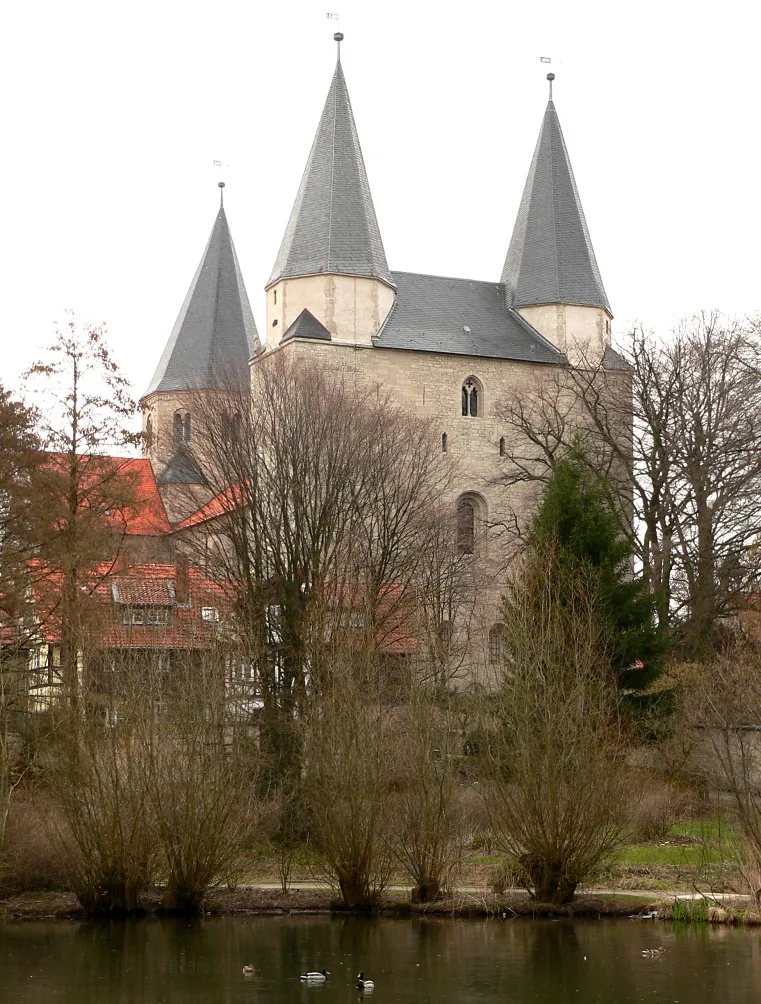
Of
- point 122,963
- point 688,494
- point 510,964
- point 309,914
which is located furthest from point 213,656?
point 688,494

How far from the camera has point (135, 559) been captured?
29828mm

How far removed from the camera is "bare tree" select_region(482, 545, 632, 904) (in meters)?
19.9

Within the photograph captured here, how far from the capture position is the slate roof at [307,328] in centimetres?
4403

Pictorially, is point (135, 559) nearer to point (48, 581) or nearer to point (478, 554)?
point (48, 581)

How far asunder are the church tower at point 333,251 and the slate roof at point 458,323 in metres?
1.22

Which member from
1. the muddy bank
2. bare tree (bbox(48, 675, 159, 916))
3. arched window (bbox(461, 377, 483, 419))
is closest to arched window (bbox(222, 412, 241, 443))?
bare tree (bbox(48, 675, 159, 916))

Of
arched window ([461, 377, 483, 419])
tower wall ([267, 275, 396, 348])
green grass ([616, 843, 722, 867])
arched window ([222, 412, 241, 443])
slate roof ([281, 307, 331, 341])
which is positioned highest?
tower wall ([267, 275, 396, 348])

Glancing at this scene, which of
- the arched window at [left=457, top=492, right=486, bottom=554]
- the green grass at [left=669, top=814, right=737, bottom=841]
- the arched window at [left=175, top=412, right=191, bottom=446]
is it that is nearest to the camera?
the green grass at [left=669, top=814, right=737, bottom=841]

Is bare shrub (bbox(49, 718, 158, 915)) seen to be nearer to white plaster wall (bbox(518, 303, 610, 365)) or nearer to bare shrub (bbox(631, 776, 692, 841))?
bare shrub (bbox(631, 776, 692, 841))

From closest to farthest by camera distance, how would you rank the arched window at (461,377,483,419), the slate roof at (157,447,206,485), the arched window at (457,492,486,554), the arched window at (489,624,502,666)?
the arched window at (489,624,502,666), the slate roof at (157,447,206,485), the arched window at (457,492,486,554), the arched window at (461,377,483,419)

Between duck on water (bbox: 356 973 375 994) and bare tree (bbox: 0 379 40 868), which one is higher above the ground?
bare tree (bbox: 0 379 40 868)

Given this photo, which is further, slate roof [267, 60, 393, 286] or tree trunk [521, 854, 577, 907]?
slate roof [267, 60, 393, 286]

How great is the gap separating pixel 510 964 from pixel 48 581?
12.9 m

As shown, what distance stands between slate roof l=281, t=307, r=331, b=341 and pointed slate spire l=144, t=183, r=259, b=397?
60.3ft
